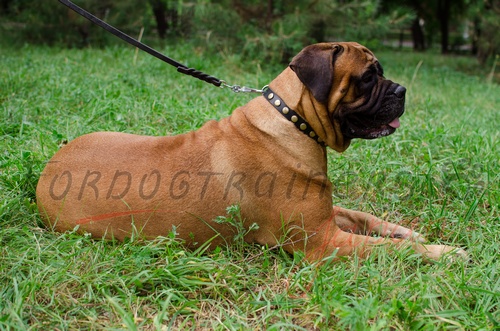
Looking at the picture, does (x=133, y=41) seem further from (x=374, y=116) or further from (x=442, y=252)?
(x=442, y=252)

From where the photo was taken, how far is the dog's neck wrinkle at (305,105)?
3.09 metres

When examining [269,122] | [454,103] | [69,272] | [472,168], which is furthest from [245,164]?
[454,103]

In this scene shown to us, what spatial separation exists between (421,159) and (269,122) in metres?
2.10

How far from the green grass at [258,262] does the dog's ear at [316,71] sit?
3.28 feet

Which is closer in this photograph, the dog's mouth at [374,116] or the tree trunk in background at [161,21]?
the dog's mouth at [374,116]

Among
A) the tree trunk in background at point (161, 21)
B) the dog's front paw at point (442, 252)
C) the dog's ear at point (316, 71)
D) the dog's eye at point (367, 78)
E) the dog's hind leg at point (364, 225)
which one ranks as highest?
the dog's ear at point (316, 71)

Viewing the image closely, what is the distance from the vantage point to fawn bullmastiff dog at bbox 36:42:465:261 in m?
3.01

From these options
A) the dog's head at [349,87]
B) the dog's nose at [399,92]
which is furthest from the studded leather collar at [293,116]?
the dog's nose at [399,92]

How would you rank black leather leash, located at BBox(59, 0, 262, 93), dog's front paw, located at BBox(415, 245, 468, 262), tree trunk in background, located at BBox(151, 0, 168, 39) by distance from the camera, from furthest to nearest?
tree trunk in background, located at BBox(151, 0, 168, 39), black leather leash, located at BBox(59, 0, 262, 93), dog's front paw, located at BBox(415, 245, 468, 262)

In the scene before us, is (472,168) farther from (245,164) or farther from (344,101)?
(245,164)

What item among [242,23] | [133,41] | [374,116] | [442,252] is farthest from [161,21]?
[442,252]

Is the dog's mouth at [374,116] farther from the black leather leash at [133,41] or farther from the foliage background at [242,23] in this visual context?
the foliage background at [242,23]

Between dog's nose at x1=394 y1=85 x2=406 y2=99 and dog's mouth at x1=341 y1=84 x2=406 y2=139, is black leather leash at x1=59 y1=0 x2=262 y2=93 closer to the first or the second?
dog's mouth at x1=341 y1=84 x2=406 y2=139

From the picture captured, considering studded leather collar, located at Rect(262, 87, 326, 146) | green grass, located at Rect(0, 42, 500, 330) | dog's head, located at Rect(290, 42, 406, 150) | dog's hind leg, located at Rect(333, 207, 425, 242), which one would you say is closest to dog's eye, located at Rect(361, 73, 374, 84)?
dog's head, located at Rect(290, 42, 406, 150)
